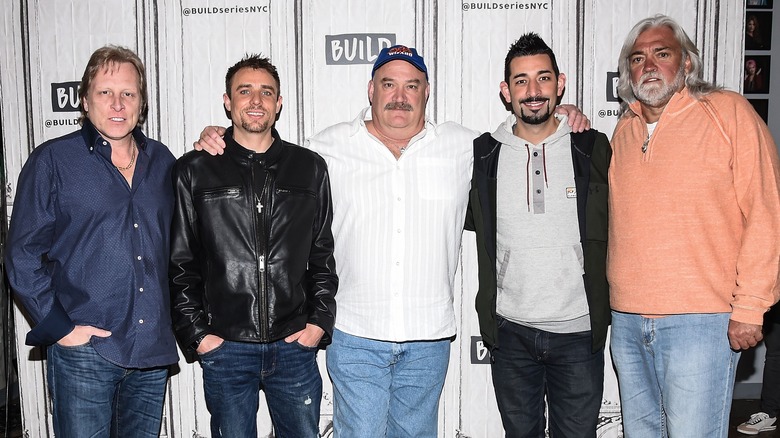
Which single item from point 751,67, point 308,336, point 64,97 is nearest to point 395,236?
point 308,336

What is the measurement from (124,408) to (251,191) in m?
0.93

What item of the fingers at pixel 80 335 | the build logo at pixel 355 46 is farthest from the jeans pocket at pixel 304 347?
the build logo at pixel 355 46

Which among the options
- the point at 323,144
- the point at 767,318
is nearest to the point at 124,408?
the point at 323,144

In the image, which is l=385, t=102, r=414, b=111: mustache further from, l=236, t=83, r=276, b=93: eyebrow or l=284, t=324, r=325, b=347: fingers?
l=284, t=324, r=325, b=347: fingers

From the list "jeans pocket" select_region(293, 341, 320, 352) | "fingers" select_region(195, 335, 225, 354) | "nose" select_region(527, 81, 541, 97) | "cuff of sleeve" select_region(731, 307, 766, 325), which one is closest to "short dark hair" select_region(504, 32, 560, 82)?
"nose" select_region(527, 81, 541, 97)

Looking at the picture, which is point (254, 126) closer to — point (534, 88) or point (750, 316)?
point (534, 88)

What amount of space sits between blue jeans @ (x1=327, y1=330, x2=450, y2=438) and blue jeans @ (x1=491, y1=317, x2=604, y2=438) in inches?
10.4

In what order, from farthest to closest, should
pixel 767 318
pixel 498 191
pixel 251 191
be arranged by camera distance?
1. pixel 767 318
2. pixel 498 191
3. pixel 251 191

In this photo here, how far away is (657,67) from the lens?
219cm

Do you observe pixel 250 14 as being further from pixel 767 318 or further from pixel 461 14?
pixel 767 318

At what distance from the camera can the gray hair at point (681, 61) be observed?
7.14 ft

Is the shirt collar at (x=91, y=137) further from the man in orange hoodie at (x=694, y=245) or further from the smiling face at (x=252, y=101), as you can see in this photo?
the man in orange hoodie at (x=694, y=245)

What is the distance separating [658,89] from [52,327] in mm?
2331

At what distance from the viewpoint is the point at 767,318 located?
3385mm
